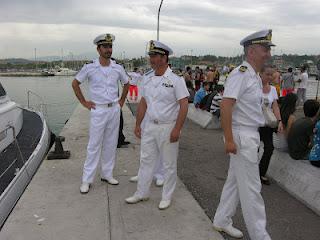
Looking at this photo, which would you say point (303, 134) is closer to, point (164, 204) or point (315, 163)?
point (315, 163)

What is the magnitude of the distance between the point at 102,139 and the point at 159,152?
100cm

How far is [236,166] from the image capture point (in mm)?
3727

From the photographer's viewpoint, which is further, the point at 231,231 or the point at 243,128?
the point at 231,231

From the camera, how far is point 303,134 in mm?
5438

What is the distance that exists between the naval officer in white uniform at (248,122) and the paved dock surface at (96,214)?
1.97 feet

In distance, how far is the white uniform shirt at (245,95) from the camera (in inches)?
139

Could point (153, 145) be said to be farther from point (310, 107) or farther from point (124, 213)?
point (310, 107)

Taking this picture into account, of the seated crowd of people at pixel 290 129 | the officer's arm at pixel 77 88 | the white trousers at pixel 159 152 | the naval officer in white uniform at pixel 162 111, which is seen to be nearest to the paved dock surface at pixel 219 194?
the seated crowd of people at pixel 290 129

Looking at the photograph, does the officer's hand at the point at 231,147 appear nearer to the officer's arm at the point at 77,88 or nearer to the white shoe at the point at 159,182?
the white shoe at the point at 159,182

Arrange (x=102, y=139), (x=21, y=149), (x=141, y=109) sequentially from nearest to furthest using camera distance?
(x=141, y=109) → (x=102, y=139) → (x=21, y=149)

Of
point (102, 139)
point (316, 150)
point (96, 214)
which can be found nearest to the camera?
point (96, 214)

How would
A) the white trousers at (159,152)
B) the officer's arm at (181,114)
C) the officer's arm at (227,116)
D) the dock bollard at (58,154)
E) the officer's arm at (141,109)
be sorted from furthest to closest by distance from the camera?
1. the dock bollard at (58,154)
2. the officer's arm at (141,109)
3. the white trousers at (159,152)
4. the officer's arm at (181,114)
5. the officer's arm at (227,116)

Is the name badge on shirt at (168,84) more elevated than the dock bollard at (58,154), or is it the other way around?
the name badge on shirt at (168,84)

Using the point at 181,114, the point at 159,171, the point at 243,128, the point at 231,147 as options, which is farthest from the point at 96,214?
the point at 243,128
